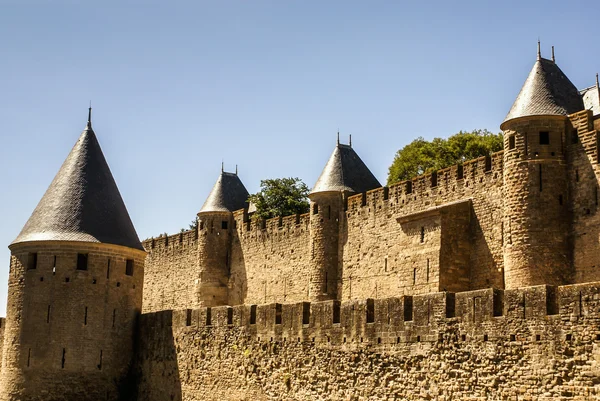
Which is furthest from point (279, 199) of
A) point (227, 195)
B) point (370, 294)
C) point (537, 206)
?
point (537, 206)

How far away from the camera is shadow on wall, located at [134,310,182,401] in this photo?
85.9 ft

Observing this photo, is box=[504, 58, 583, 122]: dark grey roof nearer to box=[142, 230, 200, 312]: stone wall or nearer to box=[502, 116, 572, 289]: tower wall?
box=[502, 116, 572, 289]: tower wall

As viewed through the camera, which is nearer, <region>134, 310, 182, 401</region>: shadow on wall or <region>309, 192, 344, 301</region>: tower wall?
<region>134, 310, 182, 401</region>: shadow on wall

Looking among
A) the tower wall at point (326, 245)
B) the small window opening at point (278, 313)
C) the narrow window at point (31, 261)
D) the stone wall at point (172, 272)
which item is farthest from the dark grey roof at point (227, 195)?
the small window opening at point (278, 313)

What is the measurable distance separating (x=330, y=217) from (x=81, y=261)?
11264 mm

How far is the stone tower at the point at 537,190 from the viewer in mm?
26578

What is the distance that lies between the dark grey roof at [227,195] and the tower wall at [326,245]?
7.71 metres

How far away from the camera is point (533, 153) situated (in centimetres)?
2711

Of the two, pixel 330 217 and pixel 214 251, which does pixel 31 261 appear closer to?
pixel 330 217

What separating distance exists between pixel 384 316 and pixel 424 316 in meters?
1.17

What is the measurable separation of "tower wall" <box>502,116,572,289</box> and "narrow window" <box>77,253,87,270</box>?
11.4m

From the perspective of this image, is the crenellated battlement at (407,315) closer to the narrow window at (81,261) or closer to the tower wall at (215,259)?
the narrow window at (81,261)

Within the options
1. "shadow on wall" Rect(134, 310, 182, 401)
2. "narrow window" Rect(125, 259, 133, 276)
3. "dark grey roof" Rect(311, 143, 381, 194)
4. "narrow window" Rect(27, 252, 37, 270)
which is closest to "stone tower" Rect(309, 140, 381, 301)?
"dark grey roof" Rect(311, 143, 381, 194)

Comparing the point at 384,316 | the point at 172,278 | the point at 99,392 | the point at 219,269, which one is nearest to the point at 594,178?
the point at 384,316
